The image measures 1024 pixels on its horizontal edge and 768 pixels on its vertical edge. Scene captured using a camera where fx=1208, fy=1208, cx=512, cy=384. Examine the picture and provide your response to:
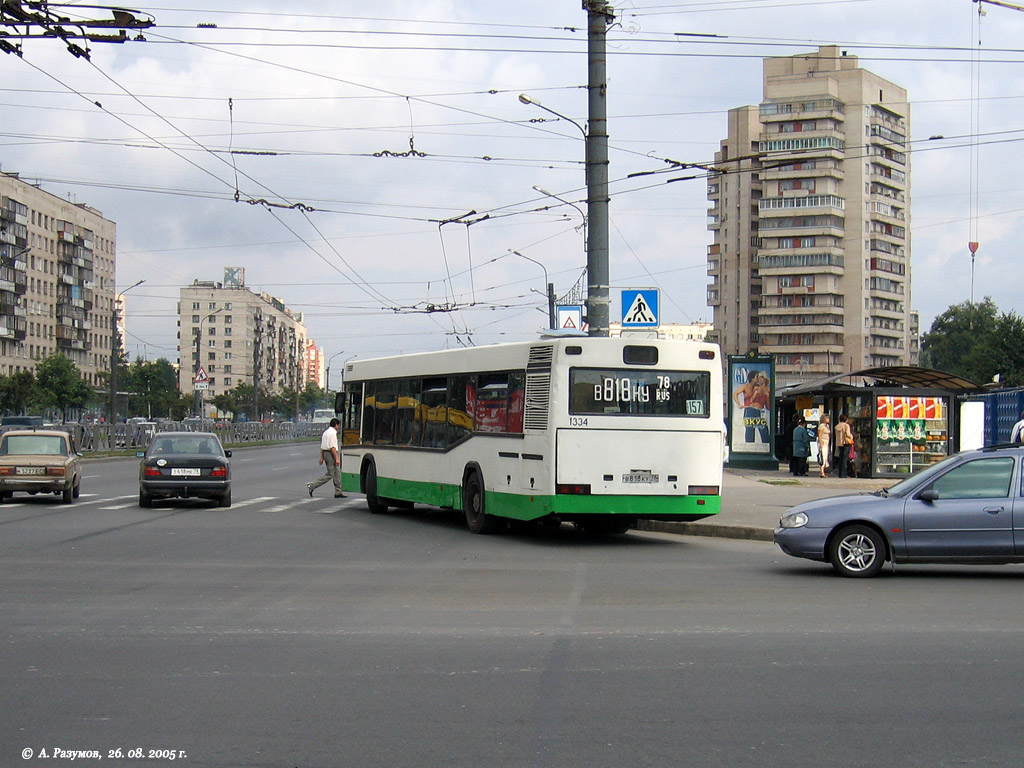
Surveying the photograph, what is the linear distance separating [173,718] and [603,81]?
1562 centimetres

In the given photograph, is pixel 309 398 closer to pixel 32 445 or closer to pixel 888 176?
pixel 888 176

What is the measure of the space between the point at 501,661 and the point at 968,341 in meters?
133

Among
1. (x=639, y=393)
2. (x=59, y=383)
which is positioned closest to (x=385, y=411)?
(x=639, y=393)

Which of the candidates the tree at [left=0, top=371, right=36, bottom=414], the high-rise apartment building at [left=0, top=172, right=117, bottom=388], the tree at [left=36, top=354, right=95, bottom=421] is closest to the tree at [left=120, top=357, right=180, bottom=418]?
the high-rise apartment building at [left=0, top=172, right=117, bottom=388]

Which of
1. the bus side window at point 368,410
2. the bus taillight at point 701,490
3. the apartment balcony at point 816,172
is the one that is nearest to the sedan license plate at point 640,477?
the bus taillight at point 701,490

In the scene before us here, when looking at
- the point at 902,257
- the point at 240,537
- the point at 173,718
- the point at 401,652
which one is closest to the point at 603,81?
the point at 240,537

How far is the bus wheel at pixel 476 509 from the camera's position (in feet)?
59.6

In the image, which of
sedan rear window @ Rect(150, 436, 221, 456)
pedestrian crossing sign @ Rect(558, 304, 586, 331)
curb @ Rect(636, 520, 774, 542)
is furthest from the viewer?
pedestrian crossing sign @ Rect(558, 304, 586, 331)

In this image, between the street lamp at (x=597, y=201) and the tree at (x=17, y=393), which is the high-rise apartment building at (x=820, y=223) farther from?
the street lamp at (x=597, y=201)

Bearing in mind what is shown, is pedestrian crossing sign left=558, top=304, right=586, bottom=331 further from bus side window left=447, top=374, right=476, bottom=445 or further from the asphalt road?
the asphalt road

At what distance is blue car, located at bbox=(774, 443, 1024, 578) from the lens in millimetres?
12375

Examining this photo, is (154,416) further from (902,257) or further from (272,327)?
(902,257)

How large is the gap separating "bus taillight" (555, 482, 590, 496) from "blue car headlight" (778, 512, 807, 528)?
11.8 feet

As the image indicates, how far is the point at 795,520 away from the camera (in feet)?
42.5
